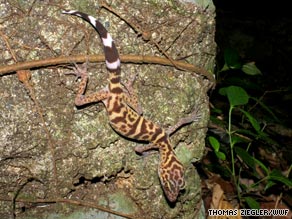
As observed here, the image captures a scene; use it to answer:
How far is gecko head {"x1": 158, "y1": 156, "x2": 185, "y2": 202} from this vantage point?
11.3 ft

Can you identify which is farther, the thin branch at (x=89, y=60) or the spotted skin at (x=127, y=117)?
the spotted skin at (x=127, y=117)

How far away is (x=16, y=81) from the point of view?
114 inches

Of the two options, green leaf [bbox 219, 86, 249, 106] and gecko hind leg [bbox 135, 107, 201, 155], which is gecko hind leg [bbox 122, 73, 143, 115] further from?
green leaf [bbox 219, 86, 249, 106]

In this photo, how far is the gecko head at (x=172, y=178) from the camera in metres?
3.46

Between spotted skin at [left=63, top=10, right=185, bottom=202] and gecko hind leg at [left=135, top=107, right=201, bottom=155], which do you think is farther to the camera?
gecko hind leg at [left=135, top=107, right=201, bottom=155]

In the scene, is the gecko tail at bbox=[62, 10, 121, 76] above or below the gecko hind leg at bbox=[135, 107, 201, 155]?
above

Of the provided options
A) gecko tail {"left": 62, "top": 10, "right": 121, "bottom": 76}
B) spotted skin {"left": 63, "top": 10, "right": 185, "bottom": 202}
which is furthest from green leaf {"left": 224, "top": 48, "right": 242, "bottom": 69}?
gecko tail {"left": 62, "top": 10, "right": 121, "bottom": 76}

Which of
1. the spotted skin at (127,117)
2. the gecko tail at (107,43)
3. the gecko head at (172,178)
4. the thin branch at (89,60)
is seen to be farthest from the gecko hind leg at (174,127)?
the gecko tail at (107,43)

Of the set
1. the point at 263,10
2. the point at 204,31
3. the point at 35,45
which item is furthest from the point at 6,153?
the point at 263,10

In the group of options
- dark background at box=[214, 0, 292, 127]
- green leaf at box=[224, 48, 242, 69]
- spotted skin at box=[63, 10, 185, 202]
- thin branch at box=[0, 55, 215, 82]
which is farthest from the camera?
dark background at box=[214, 0, 292, 127]

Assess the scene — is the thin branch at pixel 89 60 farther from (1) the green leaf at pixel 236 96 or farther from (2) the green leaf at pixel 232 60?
(2) the green leaf at pixel 232 60

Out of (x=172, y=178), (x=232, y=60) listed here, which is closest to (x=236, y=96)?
(x=232, y=60)

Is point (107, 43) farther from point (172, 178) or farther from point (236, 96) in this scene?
point (236, 96)

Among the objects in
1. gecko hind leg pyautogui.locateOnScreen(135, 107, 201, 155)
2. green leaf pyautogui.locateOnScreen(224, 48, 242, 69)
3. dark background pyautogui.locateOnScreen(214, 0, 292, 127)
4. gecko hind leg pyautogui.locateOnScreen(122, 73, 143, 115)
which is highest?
dark background pyautogui.locateOnScreen(214, 0, 292, 127)
